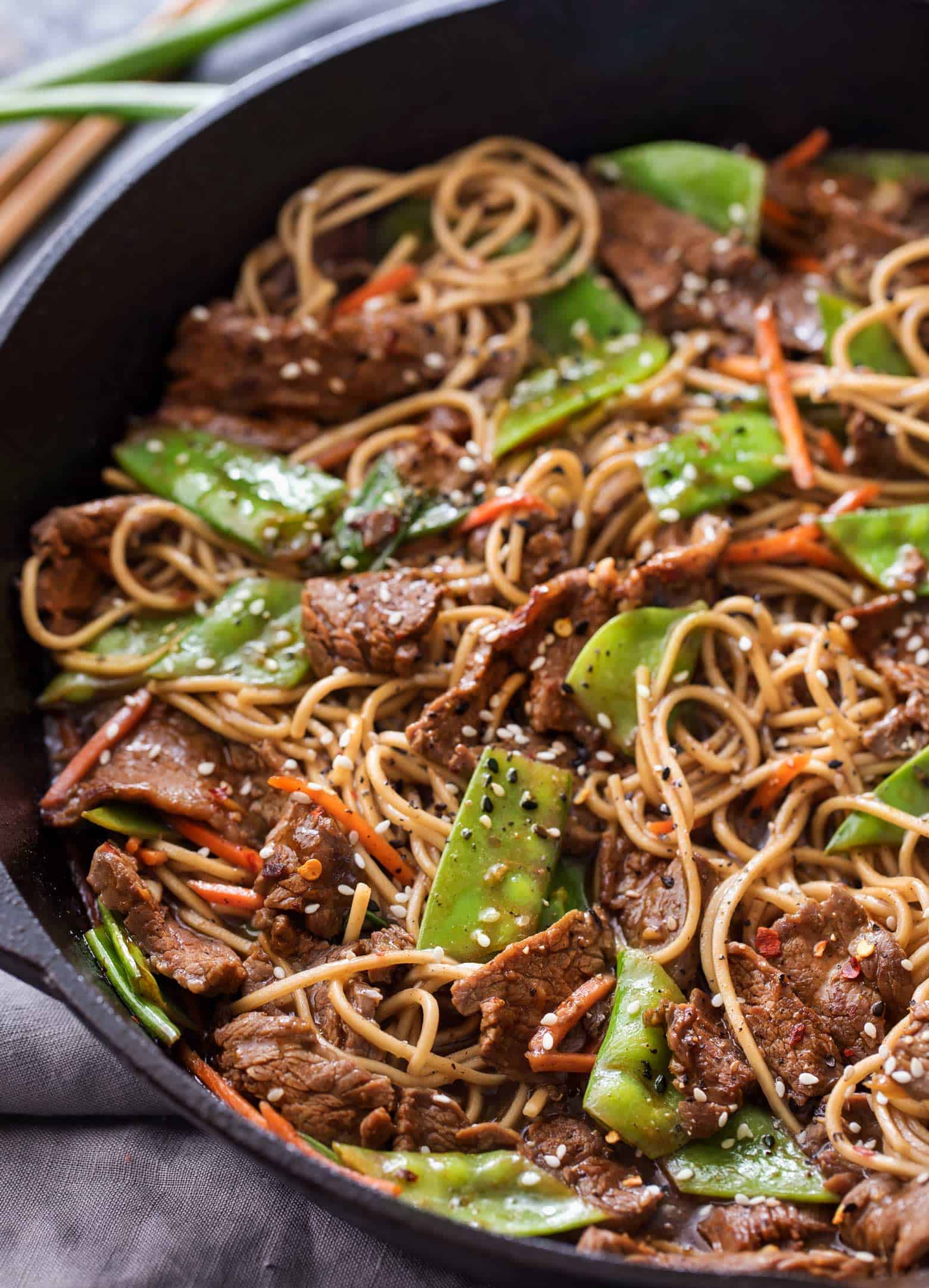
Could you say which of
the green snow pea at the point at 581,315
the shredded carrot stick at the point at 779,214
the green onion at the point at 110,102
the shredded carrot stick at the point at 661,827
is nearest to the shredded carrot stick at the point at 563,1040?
the shredded carrot stick at the point at 661,827

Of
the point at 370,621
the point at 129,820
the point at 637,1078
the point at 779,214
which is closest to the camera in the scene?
the point at 637,1078

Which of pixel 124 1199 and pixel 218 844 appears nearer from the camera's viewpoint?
pixel 124 1199

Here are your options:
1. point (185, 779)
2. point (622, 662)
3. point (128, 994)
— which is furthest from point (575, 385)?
point (128, 994)

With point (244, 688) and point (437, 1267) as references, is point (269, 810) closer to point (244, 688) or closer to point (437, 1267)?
point (244, 688)

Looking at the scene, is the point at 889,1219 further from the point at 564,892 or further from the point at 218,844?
the point at 218,844

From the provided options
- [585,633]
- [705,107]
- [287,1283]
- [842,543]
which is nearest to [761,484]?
[842,543]
